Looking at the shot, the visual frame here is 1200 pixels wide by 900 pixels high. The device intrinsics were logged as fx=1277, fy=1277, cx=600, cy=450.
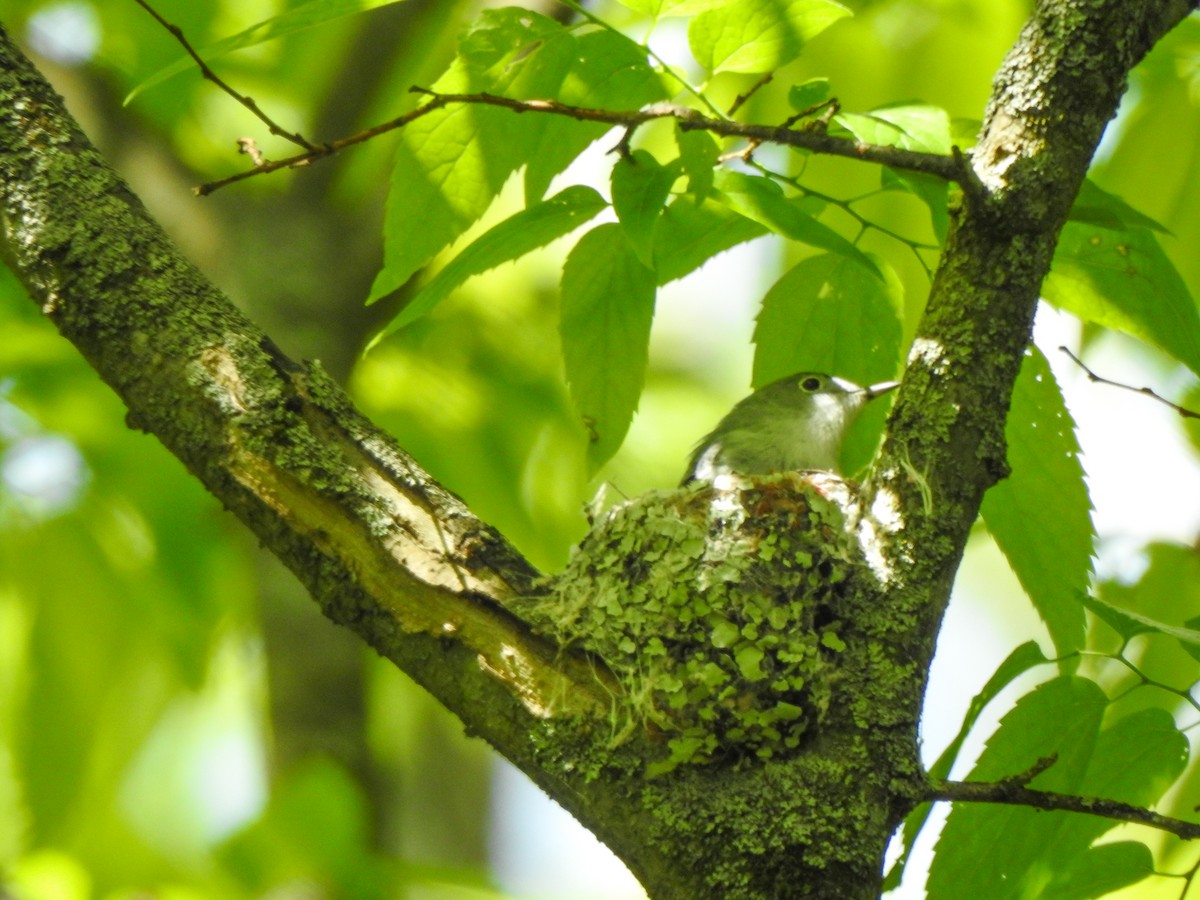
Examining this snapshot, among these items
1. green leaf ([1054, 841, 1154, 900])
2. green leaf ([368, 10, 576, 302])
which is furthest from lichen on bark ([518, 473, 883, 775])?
green leaf ([368, 10, 576, 302])

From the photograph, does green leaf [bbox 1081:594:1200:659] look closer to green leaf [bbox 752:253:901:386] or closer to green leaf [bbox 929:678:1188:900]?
green leaf [bbox 929:678:1188:900]

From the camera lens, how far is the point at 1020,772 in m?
2.36

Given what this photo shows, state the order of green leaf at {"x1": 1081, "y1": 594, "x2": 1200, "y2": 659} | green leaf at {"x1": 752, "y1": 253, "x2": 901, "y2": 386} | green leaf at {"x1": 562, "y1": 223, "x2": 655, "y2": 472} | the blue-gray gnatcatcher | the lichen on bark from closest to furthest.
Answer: green leaf at {"x1": 1081, "y1": 594, "x2": 1200, "y2": 659} → the lichen on bark → green leaf at {"x1": 562, "y1": 223, "x2": 655, "y2": 472} → green leaf at {"x1": 752, "y1": 253, "x2": 901, "y2": 386} → the blue-gray gnatcatcher

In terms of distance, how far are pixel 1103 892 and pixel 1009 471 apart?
2.55 ft

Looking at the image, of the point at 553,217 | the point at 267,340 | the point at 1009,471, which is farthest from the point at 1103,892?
the point at 267,340

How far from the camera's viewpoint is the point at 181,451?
97.4 inches

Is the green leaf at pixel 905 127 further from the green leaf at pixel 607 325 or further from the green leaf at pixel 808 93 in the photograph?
the green leaf at pixel 607 325

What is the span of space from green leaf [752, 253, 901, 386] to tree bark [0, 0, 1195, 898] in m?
0.34

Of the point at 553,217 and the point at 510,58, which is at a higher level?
the point at 510,58

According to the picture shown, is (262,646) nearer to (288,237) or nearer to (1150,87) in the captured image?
(288,237)

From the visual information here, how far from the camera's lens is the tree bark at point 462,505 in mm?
2346

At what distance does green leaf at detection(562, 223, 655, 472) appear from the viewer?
265 centimetres

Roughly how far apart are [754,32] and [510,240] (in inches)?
23.6

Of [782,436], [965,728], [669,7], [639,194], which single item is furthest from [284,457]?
[782,436]
